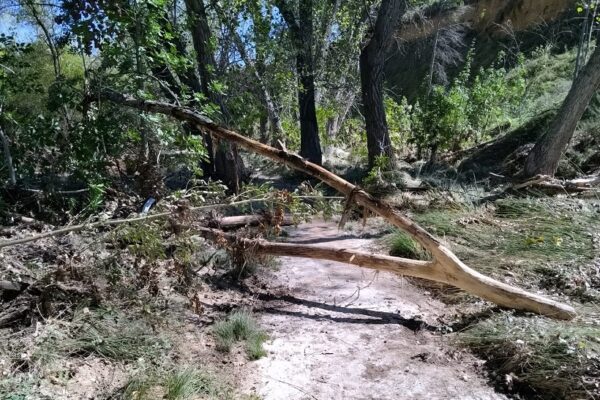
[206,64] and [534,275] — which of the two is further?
[206,64]

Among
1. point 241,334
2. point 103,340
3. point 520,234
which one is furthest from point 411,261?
point 103,340

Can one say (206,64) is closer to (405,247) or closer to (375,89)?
(375,89)

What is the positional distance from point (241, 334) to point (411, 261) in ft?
5.15

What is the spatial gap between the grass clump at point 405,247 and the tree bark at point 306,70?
17.3 feet

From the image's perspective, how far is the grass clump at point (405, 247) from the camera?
16.3 ft

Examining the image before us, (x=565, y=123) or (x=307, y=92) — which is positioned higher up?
(x=307, y=92)

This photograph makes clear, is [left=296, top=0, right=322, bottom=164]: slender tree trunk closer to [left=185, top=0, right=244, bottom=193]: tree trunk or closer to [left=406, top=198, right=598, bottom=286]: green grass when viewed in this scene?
[left=185, top=0, right=244, bottom=193]: tree trunk

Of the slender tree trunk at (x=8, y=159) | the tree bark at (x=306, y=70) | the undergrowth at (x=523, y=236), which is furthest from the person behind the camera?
the tree bark at (x=306, y=70)

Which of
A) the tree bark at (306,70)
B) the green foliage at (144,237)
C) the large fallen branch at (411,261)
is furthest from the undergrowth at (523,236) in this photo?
the tree bark at (306,70)

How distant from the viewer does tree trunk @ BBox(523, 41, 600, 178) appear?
6.93 m

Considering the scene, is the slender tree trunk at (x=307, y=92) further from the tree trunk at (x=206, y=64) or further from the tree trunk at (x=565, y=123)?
the tree trunk at (x=565, y=123)

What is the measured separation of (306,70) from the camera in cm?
A: 1031

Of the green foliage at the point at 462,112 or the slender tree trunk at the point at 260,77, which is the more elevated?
the slender tree trunk at the point at 260,77

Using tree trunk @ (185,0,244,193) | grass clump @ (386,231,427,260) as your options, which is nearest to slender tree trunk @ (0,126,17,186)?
tree trunk @ (185,0,244,193)
